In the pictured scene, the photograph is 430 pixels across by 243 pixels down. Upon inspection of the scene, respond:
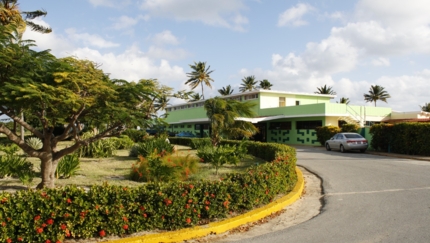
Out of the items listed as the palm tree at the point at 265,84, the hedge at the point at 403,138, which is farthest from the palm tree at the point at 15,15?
the palm tree at the point at 265,84

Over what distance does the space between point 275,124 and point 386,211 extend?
30035 millimetres

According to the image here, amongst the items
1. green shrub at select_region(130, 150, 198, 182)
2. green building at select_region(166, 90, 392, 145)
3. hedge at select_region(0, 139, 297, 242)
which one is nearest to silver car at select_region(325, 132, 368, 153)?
green building at select_region(166, 90, 392, 145)

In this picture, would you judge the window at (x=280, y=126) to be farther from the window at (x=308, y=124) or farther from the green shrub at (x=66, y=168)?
the green shrub at (x=66, y=168)

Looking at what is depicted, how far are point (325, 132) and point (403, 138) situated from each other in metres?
8.40

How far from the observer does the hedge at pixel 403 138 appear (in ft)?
65.6

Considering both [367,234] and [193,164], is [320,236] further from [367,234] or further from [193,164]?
[193,164]

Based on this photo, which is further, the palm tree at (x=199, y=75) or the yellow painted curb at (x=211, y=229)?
the palm tree at (x=199, y=75)

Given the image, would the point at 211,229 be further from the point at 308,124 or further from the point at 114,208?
the point at 308,124

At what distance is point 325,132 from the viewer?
29500 mm

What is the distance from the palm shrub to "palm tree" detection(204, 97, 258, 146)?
10.5 metres

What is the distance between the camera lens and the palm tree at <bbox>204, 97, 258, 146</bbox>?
65.7 feet

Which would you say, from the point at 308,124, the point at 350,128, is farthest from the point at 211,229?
the point at 308,124

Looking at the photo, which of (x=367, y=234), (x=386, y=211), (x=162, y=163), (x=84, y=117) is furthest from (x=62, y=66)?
(x=386, y=211)

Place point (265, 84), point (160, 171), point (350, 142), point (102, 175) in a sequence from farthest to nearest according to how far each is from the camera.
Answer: point (265, 84), point (350, 142), point (102, 175), point (160, 171)
